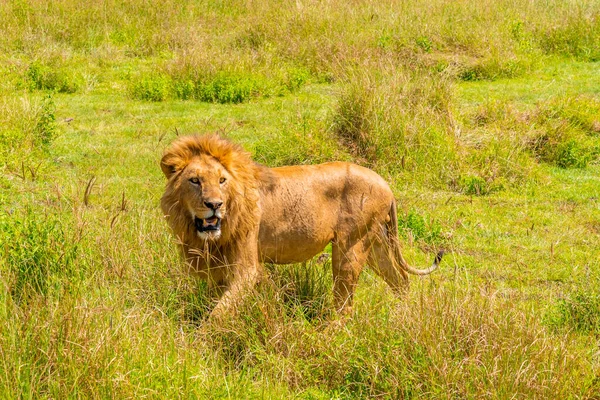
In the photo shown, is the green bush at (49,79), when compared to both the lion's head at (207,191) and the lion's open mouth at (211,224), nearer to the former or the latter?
the lion's head at (207,191)

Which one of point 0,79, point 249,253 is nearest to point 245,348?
point 249,253

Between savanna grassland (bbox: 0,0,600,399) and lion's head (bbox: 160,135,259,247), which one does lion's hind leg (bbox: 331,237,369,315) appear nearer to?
savanna grassland (bbox: 0,0,600,399)

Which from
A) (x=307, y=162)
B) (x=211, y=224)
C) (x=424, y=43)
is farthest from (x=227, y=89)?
(x=211, y=224)

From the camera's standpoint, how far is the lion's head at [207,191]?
4.99 m

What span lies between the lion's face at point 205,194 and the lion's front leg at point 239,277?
0.27 m

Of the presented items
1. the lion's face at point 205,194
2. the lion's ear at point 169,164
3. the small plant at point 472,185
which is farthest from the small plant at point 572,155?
the lion's ear at point 169,164

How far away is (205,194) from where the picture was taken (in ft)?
16.1

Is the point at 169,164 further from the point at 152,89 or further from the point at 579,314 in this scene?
the point at 152,89

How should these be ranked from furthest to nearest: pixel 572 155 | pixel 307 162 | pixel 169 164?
pixel 572 155
pixel 307 162
pixel 169 164

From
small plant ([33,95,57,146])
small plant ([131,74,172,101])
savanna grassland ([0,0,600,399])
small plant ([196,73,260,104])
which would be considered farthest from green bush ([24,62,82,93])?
small plant ([33,95,57,146])

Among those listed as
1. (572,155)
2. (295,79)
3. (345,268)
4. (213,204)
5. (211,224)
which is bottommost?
(295,79)

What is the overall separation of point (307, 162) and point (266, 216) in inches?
148

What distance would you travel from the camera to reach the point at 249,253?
529cm

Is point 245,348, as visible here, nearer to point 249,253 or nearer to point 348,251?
point 249,253
